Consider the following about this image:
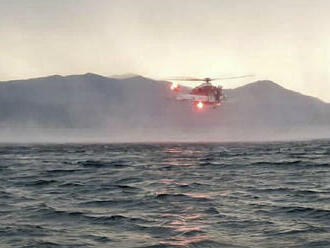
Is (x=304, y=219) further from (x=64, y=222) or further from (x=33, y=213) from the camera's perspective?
(x=33, y=213)

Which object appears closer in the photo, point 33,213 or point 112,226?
point 112,226

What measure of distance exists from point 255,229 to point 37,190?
62.2ft

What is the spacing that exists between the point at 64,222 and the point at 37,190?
13283 millimetres

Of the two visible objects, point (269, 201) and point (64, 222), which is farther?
point (269, 201)

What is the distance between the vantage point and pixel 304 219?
2120 cm

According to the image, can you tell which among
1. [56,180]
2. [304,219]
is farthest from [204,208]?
[56,180]

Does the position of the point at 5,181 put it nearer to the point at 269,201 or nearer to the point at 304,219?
the point at 269,201

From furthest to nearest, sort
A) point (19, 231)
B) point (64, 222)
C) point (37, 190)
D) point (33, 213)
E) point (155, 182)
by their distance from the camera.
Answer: point (155, 182) → point (37, 190) → point (33, 213) → point (64, 222) → point (19, 231)

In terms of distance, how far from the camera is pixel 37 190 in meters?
33.2

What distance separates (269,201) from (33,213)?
42.5 ft

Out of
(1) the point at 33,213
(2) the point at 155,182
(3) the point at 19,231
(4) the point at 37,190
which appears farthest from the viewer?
(2) the point at 155,182

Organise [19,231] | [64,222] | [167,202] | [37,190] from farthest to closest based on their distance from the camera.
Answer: [37,190] < [167,202] < [64,222] < [19,231]

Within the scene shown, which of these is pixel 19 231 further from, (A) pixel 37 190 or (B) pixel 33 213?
(A) pixel 37 190

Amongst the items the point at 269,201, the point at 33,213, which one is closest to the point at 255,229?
the point at 269,201
